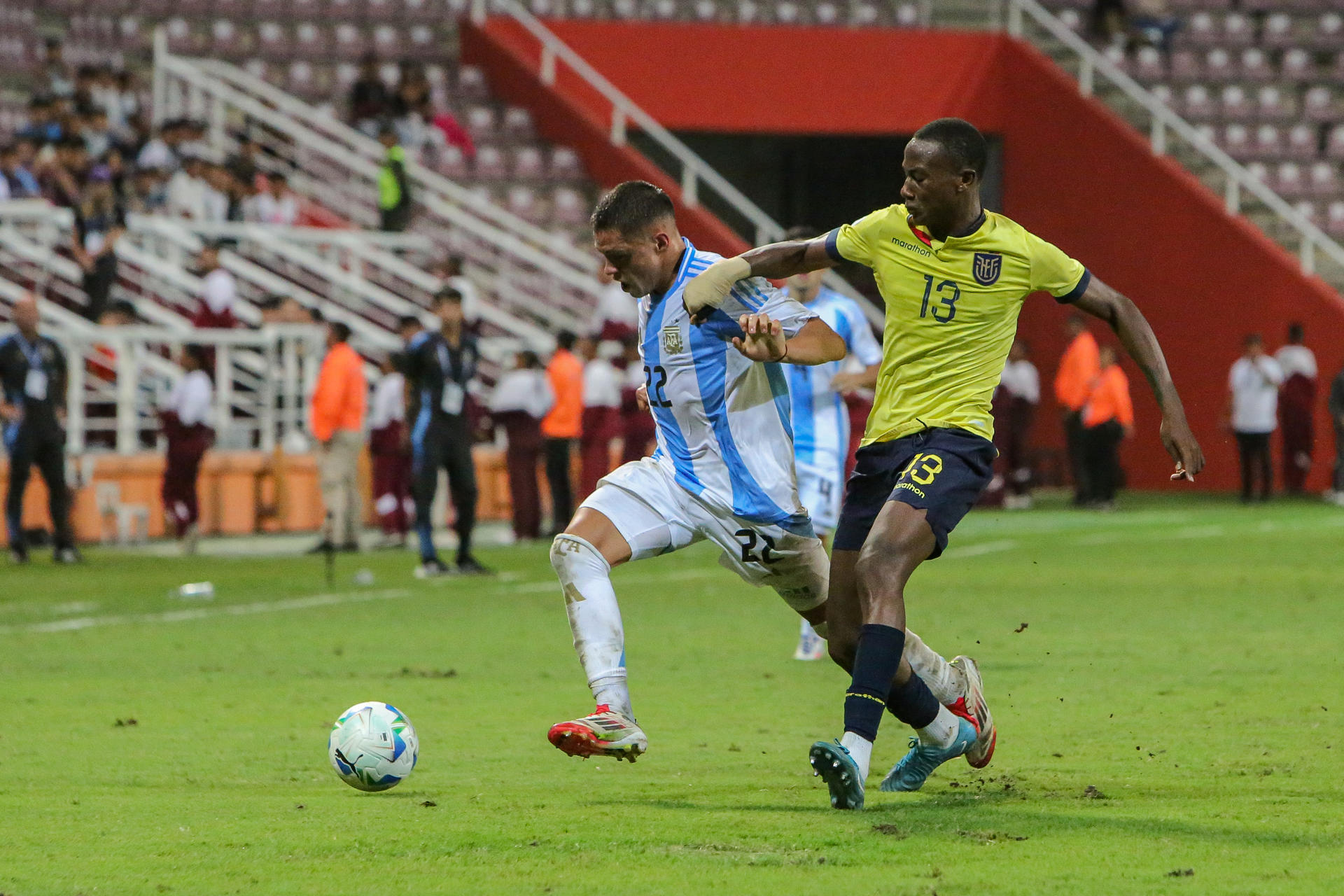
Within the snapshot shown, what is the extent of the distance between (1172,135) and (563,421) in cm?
1480

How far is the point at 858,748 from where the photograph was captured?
636 cm

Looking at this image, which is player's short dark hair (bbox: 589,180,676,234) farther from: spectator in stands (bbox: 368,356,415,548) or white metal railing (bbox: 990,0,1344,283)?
white metal railing (bbox: 990,0,1344,283)

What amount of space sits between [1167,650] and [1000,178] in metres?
22.5

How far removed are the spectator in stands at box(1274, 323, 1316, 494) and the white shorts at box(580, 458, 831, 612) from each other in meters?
23.6

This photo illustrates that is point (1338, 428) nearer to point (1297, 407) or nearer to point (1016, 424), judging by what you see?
point (1297, 407)

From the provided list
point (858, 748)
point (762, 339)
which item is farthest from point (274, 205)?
point (858, 748)

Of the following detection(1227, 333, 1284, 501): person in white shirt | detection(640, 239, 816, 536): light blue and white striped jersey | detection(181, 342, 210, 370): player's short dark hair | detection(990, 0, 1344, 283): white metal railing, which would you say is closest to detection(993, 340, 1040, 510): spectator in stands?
detection(1227, 333, 1284, 501): person in white shirt

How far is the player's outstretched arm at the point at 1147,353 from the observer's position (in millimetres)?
6676

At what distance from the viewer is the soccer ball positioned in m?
6.92

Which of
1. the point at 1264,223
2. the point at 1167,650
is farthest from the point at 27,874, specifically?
the point at 1264,223

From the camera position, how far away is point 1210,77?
34500 millimetres

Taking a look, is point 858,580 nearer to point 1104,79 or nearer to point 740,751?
point 740,751

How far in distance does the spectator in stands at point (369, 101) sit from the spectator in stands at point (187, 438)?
9.49 meters

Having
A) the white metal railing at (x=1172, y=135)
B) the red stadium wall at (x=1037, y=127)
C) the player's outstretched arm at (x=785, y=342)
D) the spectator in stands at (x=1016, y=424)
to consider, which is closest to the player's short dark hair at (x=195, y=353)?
the red stadium wall at (x=1037, y=127)
